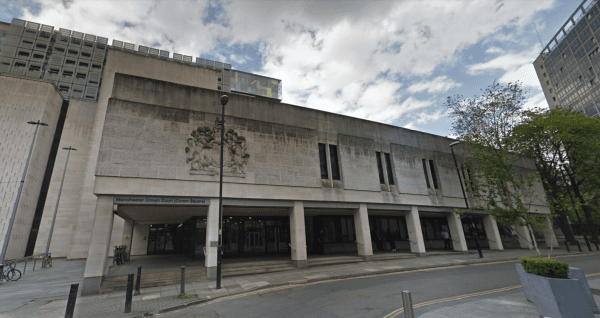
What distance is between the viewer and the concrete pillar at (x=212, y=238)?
13.0 metres

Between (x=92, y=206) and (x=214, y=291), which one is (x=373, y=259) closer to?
(x=214, y=291)

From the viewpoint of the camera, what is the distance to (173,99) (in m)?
15.2

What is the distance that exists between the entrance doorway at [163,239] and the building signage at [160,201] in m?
14.4

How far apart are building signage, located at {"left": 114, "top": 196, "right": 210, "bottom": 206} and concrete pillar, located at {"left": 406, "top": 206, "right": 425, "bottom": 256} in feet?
52.8

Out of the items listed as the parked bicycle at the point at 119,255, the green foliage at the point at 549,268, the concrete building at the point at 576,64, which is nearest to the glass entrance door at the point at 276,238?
the parked bicycle at the point at 119,255

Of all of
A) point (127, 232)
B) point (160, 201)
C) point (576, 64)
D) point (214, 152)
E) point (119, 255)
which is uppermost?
point (576, 64)

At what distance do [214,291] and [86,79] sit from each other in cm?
5504

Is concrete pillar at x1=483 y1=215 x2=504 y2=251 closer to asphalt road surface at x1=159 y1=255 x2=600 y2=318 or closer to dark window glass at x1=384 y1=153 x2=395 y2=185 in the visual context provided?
dark window glass at x1=384 y1=153 x2=395 y2=185

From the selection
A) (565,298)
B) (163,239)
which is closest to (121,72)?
(163,239)

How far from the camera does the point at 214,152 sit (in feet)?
49.2

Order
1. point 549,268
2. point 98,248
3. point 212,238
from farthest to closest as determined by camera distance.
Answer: point 212,238 → point 98,248 → point 549,268

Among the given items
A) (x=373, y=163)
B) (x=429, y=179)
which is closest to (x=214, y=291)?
(x=373, y=163)

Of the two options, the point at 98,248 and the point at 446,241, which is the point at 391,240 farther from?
the point at 98,248

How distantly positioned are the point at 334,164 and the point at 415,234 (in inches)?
349
